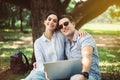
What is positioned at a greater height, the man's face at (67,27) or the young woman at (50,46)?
the man's face at (67,27)

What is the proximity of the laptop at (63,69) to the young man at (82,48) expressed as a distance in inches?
5.3

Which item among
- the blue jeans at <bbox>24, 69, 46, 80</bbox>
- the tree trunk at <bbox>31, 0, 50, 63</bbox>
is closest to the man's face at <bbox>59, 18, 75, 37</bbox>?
the blue jeans at <bbox>24, 69, 46, 80</bbox>

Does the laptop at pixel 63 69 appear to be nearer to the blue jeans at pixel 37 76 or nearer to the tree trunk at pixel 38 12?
the blue jeans at pixel 37 76

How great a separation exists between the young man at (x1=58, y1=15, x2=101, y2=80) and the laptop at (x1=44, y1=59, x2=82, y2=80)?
14cm

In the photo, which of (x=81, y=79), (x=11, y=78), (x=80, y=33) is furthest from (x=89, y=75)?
(x=11, y=78)

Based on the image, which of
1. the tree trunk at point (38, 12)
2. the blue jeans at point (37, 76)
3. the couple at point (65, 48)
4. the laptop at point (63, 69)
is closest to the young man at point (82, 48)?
the couple at point (65, 48)

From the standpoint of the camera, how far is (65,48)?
5.09 metres

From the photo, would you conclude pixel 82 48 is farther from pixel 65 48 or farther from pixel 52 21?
pixel 52 21

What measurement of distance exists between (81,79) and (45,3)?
5.27 metres

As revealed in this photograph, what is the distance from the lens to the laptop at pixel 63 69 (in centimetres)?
438

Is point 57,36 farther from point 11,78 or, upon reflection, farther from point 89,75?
point 11,78

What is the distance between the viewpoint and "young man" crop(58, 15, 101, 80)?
14.5ft

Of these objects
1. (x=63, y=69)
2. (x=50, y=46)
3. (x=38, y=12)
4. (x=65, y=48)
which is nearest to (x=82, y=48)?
(x=63, y=69)

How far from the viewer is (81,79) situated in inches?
164
